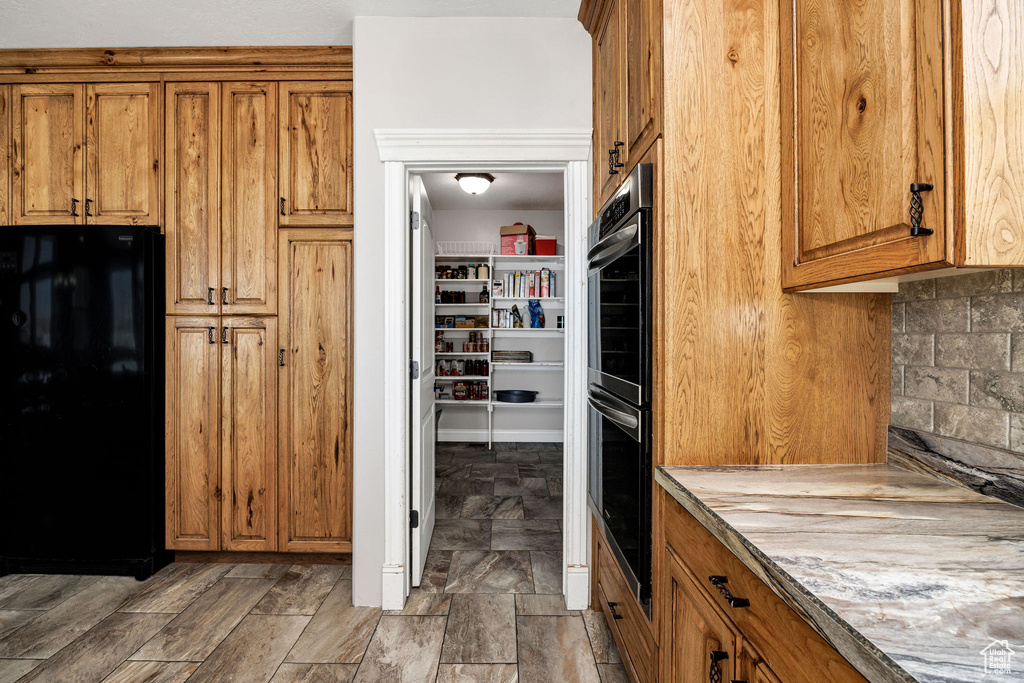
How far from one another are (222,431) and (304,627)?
3.59 feet

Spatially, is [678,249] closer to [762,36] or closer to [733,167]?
[733,167]

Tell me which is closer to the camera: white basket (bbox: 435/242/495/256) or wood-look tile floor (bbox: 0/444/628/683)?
wood-look tile floor (bbox: 0/444/628/683)

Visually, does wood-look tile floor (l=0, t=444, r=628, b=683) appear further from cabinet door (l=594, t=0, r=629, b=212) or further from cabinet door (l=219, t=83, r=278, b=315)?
cabinet door (l=594, t=0, r=629, b=212)

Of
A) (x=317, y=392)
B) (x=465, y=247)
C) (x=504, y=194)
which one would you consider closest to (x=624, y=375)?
(x=317, y=392)

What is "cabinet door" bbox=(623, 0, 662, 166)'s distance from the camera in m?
1.33

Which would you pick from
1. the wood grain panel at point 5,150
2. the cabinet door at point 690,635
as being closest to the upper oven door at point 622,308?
the cabinet door at point 690,635

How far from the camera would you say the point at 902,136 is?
871 millimetres

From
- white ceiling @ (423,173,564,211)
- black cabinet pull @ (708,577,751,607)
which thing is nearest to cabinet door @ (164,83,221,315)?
white ceiling @ (423,173,564,211)

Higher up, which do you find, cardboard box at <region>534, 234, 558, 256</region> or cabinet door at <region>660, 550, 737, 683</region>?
cardboard box at <region>534, 234, 558, 256</region>

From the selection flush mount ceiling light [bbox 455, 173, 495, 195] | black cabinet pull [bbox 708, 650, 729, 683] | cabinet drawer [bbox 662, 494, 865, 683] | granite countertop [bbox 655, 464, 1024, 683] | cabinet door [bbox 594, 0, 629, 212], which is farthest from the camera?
flush mount ceiling light [bbox 455, 173, 495, 195]

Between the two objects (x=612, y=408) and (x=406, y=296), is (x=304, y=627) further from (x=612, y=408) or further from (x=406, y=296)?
(x=612, y=408)

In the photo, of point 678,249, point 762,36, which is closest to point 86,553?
point 678,249

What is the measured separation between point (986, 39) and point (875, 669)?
2.97ft

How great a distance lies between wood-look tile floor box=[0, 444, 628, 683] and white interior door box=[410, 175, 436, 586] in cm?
23
